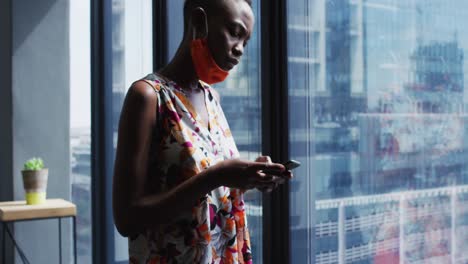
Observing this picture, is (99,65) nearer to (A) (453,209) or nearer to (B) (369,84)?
(B) (369,84)

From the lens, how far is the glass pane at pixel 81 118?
3.86m

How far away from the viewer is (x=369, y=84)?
4.87 feet

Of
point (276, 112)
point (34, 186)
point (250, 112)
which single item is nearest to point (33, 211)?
point (34, 186)

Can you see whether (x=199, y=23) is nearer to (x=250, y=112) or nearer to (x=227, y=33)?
(x=227, y=33)

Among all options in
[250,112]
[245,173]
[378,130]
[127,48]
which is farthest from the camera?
[127,48]

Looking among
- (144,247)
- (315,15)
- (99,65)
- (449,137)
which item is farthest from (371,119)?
(99,65)

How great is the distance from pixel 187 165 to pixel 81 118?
3.01 meters

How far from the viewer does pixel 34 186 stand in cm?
310

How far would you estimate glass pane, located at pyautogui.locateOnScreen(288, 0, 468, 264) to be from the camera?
1.29 metres

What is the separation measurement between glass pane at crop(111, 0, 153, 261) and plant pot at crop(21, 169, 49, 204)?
1.95ft

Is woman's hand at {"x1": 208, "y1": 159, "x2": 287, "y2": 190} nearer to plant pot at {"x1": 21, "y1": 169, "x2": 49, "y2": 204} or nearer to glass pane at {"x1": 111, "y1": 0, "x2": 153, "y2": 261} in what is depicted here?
glass pane at {"x1": 111, "y1": 0, "x2": 153, "y2": 261}

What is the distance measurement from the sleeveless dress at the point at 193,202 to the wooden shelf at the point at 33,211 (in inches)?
77.5

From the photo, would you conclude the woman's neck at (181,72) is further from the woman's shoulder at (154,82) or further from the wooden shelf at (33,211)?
the wooden shelf at (33,211)

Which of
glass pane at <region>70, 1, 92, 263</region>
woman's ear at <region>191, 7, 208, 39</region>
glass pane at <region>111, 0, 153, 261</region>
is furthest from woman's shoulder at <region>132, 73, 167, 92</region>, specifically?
glass pane at <region>70, 1, 92, 263</region>
